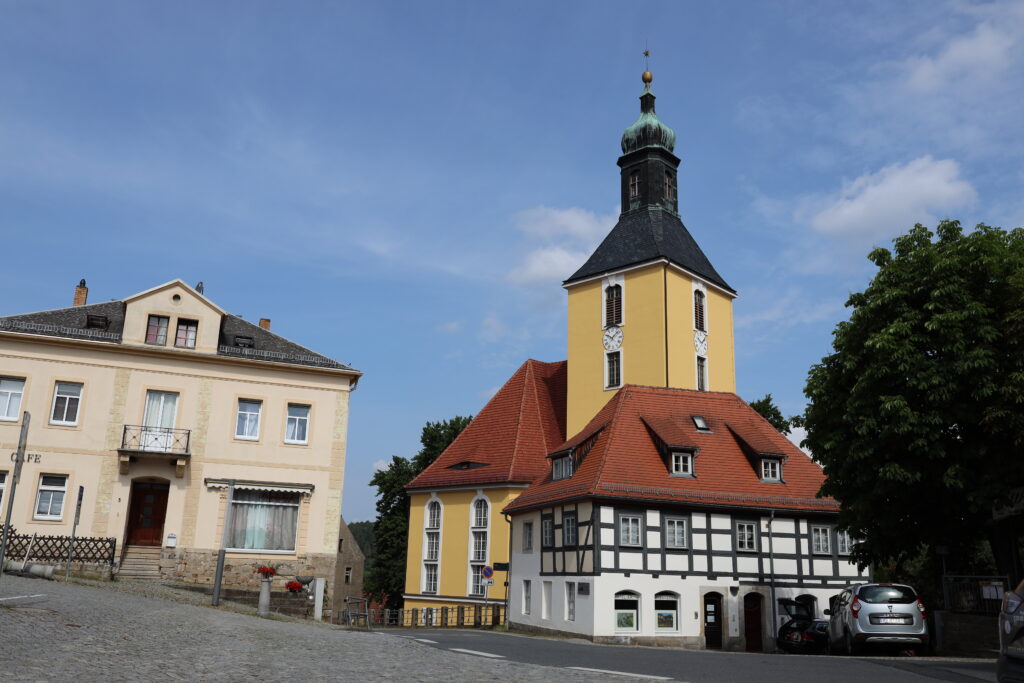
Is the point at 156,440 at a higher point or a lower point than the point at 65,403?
lower

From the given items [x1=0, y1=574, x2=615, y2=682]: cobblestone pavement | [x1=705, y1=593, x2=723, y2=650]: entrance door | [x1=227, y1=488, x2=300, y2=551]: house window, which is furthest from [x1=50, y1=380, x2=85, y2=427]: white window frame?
[x1=705, y1=593, x2=723, y2=650]: entrance door

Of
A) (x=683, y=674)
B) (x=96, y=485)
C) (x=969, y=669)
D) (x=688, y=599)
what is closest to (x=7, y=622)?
(x=683, y=674)

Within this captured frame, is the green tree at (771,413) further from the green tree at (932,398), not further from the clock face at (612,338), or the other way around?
the green tree at (932,398)

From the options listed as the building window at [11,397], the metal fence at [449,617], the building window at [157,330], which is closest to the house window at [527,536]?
the metal fence at [449,617]

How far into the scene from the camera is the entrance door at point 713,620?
3025 cm

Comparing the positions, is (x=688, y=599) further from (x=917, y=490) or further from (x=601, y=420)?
(x=917, y=490)

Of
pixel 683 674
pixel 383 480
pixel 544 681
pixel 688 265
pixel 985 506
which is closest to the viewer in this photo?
pixel 544 681

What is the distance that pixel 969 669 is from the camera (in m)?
14.7

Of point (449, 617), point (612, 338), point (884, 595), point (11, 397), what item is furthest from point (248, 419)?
point (884, 595)

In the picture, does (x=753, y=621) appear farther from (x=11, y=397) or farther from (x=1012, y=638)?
(x=1012, y=638)

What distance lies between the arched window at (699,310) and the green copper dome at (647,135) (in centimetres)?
876

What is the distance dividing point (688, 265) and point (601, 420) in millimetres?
12394

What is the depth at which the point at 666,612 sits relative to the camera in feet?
97.2

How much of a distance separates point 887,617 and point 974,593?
365 cm
